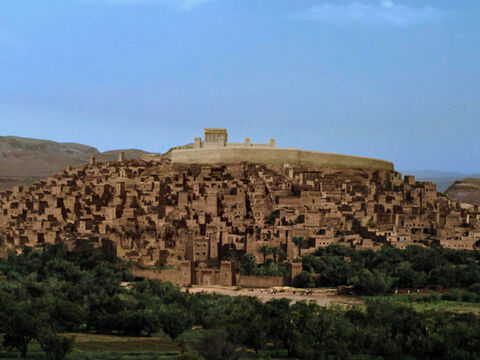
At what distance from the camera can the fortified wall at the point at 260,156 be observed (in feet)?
173

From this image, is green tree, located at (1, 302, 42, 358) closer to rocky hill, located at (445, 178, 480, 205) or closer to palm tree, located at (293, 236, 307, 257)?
palm tree, located at (293, 236, 307, 257)

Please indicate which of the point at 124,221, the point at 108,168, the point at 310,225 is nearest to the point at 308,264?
the point at 310,225

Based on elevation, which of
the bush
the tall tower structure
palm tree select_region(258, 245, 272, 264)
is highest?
the tall tower structure

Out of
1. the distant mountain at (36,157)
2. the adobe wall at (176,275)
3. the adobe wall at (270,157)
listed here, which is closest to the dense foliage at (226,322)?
the adobe wall at (176,275)

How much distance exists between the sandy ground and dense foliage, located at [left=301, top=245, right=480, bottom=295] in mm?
1226

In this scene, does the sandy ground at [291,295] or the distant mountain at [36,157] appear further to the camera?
the distant mountain at [36,157]

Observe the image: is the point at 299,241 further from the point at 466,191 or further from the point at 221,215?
the point at 466,191

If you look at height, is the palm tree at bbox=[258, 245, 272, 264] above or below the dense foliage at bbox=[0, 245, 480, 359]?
above

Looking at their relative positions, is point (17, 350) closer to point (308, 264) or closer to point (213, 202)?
point (308, 264)

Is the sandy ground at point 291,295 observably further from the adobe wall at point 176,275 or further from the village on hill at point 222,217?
the village on hill at point 222,217

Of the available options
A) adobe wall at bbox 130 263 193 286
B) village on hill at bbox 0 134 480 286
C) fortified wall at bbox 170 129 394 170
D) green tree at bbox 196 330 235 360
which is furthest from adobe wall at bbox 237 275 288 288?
fortified wall at bbox 170 129 394 170

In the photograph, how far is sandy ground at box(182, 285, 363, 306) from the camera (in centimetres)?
3241

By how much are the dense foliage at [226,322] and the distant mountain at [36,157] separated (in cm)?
5356

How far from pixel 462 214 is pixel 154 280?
64.4 feet
